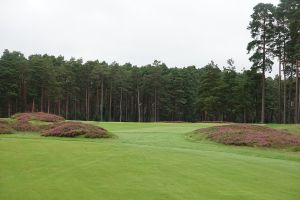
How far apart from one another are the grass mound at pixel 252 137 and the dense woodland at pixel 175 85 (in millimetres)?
Result: 21050

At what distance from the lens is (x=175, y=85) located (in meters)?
101

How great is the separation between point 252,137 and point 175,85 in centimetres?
7579

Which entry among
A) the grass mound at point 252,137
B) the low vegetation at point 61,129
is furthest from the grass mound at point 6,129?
the grass mound at point 252,137

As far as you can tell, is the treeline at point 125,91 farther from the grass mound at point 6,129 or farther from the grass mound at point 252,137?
the grass mound at point 6,129

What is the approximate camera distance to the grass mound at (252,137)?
79.3 feet

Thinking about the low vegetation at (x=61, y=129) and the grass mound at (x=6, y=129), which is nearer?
the low vegetation at (x=61, y=129)

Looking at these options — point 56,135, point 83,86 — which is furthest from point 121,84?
point 56,135

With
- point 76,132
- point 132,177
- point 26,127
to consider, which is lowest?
point 132,177

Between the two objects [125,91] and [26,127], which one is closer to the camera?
[26,127]

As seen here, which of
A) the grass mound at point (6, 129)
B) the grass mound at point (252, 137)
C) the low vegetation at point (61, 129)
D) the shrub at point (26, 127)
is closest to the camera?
the grass mound at point (252, 137)

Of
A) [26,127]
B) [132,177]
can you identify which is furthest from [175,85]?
[132,177]

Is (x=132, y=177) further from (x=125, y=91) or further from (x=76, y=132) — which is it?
A: (x=125, y=91)

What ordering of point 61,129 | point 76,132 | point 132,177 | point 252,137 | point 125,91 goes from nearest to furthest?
1. point 132,177
2. point 252,137
3. point 76,132
4. point 61,129
5. point 125,91

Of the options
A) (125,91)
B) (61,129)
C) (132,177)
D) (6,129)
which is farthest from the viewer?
(125,91)
